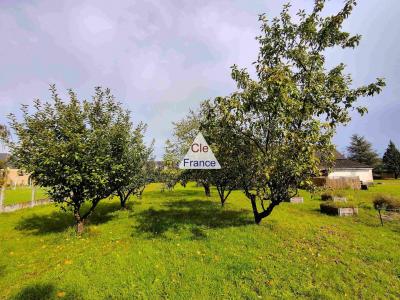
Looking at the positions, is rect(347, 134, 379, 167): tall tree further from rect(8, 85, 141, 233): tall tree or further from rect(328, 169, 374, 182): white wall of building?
rect(8, 85, 141, 233): tall tree

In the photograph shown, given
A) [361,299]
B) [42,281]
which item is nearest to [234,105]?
[361,299]

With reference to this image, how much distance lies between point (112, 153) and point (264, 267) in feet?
31.5

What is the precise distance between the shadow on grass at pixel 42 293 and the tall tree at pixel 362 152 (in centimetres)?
9068

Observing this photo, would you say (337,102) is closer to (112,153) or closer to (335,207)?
(335,207)

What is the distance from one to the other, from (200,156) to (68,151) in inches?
240

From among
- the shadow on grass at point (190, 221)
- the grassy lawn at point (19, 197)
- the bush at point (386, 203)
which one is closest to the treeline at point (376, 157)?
the bush at point (386, 203)

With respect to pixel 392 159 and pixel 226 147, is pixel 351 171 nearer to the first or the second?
pixel 392 159

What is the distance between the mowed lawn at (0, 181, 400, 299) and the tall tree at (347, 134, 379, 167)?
76.7m

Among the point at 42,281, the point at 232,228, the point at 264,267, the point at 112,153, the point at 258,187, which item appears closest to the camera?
the point at 42,281

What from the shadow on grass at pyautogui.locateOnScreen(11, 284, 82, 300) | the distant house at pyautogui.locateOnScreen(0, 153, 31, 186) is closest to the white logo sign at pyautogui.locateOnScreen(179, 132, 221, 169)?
A: the shadow on grass at pyautogui.locateOnScreen(11, 284, 82, 300)

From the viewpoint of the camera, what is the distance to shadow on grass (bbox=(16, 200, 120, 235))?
47.7ft

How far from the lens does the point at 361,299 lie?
7.11 meters

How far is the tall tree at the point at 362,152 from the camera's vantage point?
80.1 meters

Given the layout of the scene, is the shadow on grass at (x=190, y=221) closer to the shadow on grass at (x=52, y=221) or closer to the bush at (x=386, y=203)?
the shadow on grass at (x=52, y=221)
